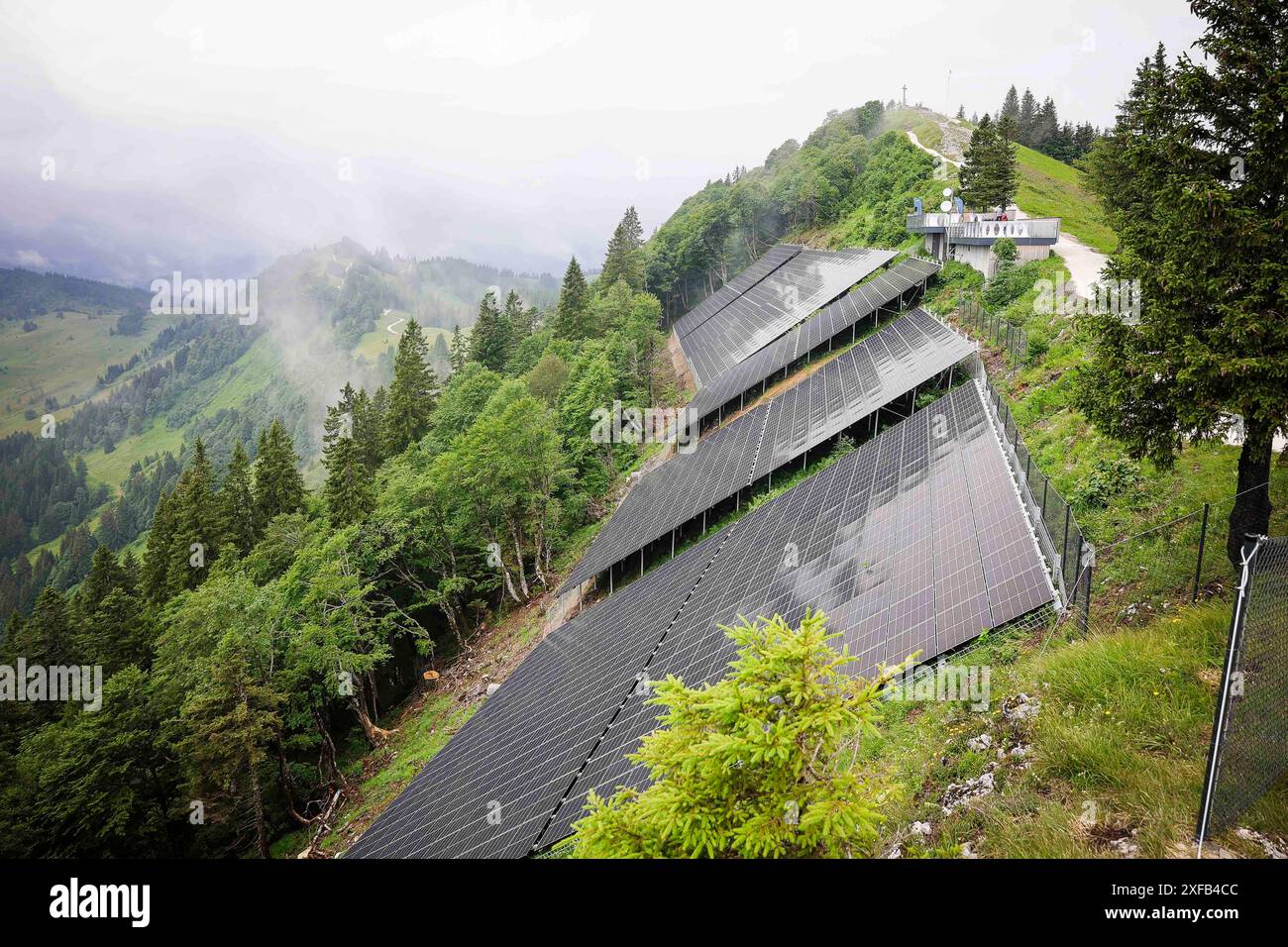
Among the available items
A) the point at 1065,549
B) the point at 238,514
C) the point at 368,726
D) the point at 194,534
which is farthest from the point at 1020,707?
the point at 238,514

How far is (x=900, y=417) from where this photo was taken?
2883 centimetres

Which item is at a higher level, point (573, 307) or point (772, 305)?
point (573, 307)

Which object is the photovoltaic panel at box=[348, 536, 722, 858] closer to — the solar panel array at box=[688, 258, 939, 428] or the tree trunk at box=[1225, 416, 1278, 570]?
the tree trunk at box=[1225, 416, 1278, 570]

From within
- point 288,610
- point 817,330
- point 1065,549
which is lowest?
point 288,610

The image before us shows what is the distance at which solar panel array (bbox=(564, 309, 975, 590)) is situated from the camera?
1115 inches

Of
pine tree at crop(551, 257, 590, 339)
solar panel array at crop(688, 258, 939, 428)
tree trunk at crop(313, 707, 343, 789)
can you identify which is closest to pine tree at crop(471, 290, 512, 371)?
pine tree at crop(551, 257, 590, 339)

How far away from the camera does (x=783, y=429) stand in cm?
3150

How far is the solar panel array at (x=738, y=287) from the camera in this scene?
75.8 metres

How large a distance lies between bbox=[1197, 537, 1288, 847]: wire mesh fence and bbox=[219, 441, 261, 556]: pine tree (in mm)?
56015

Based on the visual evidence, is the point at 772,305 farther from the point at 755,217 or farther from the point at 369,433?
the point at 755,217

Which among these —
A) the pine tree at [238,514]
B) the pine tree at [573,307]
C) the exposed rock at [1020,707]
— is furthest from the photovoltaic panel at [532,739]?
the pine tree at [573,307]

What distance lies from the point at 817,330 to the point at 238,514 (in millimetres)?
45473

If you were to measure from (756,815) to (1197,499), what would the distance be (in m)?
14.2
